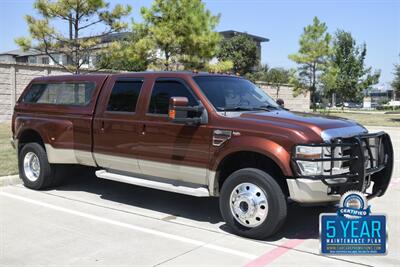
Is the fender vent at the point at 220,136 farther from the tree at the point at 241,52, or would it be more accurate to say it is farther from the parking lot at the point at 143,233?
the tree at the point at 241,52

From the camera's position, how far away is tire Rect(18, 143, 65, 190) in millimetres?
7906

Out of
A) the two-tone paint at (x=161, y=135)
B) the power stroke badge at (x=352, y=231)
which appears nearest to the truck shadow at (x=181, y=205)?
the two-tone paint at (x=161, y=135)

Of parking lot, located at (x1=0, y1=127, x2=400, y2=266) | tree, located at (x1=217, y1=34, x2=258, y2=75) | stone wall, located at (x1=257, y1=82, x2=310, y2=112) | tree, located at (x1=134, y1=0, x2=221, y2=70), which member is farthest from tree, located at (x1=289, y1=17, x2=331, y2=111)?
parking lot, located at (x1=0, y1=127, x2=400, y2=266)

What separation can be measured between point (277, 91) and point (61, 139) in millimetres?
29481

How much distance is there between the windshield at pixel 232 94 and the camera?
611cm

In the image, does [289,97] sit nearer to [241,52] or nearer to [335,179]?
[241,52]

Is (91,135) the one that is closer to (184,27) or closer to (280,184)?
(280,184)

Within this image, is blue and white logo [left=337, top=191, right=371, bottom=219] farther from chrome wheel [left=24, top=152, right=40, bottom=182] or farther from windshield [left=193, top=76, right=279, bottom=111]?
chrome wheel [left=24, top=152, right=40, bottom=182]

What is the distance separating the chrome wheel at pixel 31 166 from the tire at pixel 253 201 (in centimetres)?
389

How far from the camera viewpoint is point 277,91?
35750mm

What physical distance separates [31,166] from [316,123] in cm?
511

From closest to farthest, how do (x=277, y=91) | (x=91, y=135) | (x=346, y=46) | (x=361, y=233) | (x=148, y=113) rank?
(x=361, y=233) → (x=148, y=113) → (x=91, y=135) → (x=277, y=91) → (x=346, y=46)

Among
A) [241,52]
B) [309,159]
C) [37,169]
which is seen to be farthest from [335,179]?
[241,52]

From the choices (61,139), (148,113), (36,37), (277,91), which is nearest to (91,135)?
(61,139)
